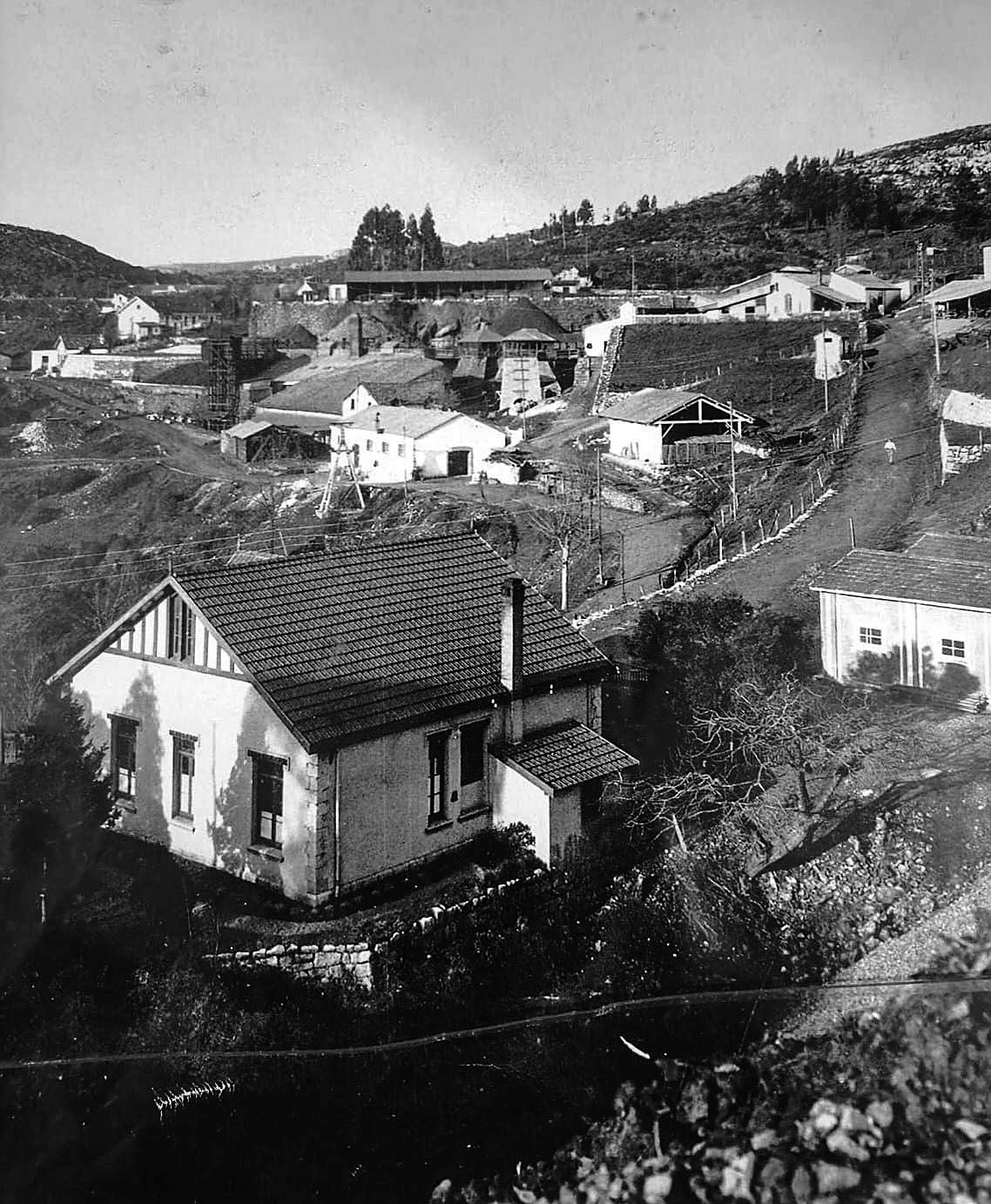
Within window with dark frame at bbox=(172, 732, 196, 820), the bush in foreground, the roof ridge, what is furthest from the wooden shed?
the bush in foreground

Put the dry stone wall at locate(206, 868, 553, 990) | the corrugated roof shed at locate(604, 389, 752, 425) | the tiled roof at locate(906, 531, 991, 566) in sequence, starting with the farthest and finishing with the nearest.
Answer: the corrugated roof shed at locate(604, 389, 752, 425) → the tiled roof at locate(906, 531, 991, 566) → the dry stone wall at locate(206, 868, 553, 990)

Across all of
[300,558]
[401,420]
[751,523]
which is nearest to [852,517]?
[751,523]

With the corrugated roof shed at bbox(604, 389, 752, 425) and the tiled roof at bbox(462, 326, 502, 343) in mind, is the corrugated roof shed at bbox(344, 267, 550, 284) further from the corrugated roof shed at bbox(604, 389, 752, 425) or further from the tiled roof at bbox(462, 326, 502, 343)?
the corrugated roof shed at bbox(604, 389, 752, 425)

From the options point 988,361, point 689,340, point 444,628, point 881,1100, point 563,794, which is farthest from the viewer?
point 689,340

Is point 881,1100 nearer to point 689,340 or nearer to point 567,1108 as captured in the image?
point 567,1108

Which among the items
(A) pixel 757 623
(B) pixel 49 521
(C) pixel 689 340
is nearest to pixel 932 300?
(C) pixel 689 340

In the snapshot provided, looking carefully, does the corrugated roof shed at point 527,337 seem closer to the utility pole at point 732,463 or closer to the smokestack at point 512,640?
the utility pole at point 732,463

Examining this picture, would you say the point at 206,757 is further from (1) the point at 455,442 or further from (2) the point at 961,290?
(2) the point at 961,290
